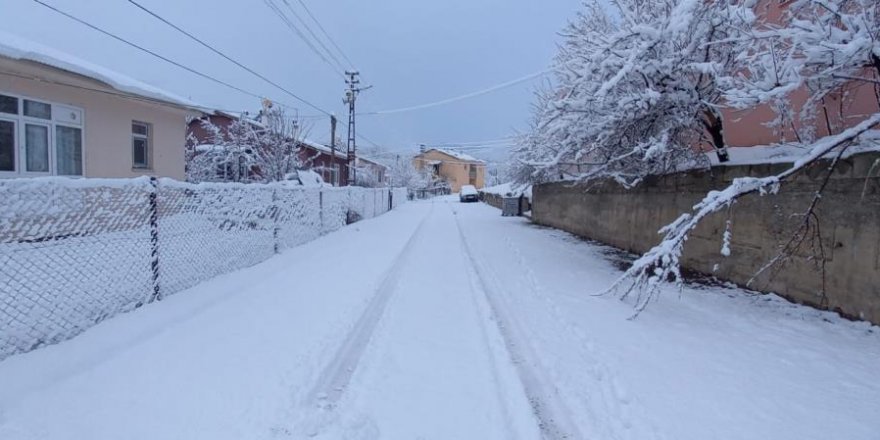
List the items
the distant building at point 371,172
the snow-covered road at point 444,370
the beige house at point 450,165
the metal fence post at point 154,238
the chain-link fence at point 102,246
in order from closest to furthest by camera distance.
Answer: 1. the snow-covered road at point 444,370
2. the chain-link fence at point 102,246
3. the metal fence post at point 154,238
4. the distant building at point 371,172
5. the beige house at point 450,165

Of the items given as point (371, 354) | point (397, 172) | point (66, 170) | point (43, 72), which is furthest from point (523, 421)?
point (397, 172)

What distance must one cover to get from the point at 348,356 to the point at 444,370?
83cm

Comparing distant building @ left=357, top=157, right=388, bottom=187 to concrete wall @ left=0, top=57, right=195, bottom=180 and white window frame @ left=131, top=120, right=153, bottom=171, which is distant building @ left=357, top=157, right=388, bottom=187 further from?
white window frame @ left=131, top=120, right=153, bottom=171

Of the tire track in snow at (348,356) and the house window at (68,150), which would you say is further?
the house window at (68,150)

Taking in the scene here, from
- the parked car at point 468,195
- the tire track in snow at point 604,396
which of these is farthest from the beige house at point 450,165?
the tire track in snow at point 604,396

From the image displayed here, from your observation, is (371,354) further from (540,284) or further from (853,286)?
(853,286)

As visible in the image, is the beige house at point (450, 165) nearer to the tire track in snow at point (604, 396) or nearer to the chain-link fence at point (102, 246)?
the chain-link fence at point (102, 246)

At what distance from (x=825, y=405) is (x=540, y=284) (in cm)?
398

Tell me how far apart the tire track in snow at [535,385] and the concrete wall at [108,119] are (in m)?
9.61

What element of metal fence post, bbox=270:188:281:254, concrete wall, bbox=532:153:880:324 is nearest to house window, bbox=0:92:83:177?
metal fence post, bbox=270:188:281:254

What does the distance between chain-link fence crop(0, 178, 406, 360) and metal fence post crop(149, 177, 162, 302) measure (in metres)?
0.01

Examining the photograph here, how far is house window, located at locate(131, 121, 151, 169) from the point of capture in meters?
12.4

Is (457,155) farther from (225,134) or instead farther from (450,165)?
(225,134)

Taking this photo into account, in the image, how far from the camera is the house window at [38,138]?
8.93m
